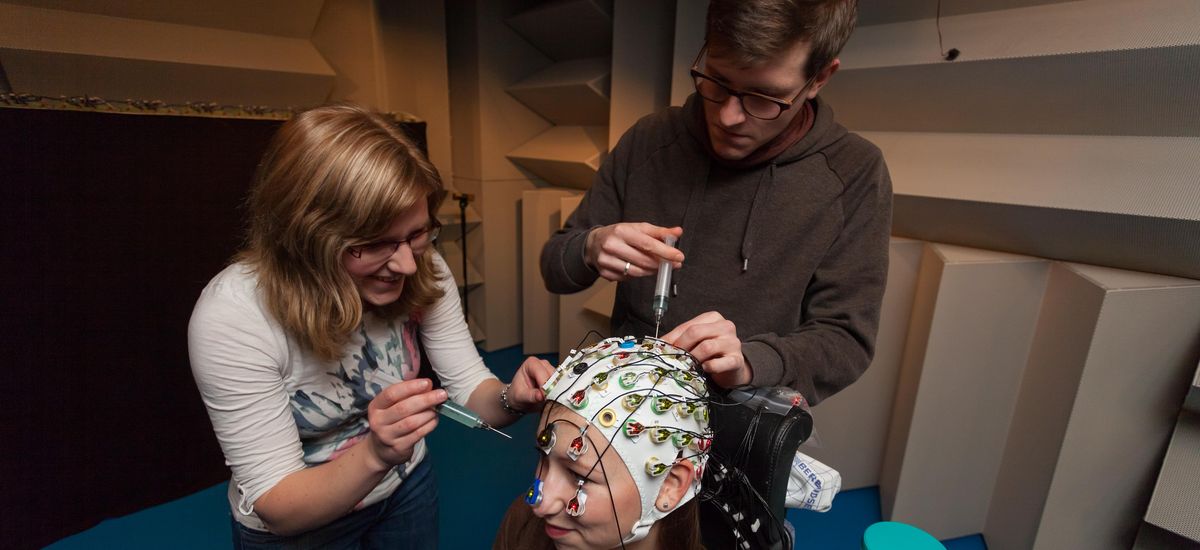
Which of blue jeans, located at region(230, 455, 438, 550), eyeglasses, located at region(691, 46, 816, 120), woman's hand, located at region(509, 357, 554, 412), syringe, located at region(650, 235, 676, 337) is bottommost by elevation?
blue jeans, located at region(230, 455, 438, 550)

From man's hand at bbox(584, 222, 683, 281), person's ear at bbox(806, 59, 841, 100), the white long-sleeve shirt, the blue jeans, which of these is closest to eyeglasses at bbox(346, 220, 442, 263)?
the white long-sleeve shirt

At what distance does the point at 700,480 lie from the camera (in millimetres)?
1014

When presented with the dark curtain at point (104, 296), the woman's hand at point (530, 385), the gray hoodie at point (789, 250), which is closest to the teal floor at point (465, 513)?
the dark curtain at point (104, 296)

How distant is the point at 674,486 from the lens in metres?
0.98

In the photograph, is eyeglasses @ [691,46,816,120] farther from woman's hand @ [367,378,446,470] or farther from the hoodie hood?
woman's hand @ [367,378,446,470]

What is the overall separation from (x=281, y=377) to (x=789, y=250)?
1.10 m

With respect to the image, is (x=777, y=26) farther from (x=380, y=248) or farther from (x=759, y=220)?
(x=380, y=248)

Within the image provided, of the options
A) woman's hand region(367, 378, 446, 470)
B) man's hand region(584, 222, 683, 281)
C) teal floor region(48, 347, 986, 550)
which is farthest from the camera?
teal floor region(48, 347, 986, 550)

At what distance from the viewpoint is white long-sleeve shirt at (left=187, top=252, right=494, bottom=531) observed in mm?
983

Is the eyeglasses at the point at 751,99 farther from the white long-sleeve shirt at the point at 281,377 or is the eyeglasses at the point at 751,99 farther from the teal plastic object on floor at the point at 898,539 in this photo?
the teal plastic object on floor at the point at 898,539

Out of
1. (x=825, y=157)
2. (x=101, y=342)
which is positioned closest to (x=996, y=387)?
(x=825, y=157)

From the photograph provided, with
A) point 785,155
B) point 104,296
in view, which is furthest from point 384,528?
point 104,296

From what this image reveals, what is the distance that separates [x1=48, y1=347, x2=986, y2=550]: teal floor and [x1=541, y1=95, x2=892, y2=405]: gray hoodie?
150cm

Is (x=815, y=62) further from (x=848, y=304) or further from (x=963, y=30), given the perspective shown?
(x=963, y=30)
